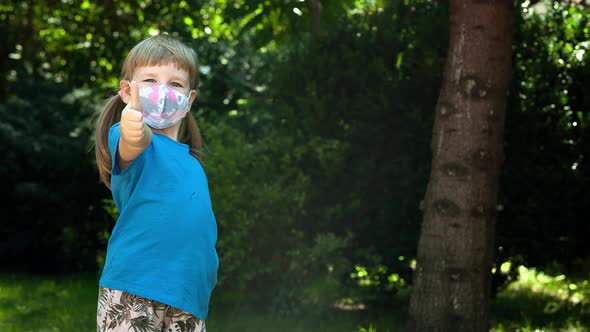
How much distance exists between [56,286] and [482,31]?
4.50 m

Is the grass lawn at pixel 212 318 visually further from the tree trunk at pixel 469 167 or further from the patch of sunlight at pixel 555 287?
the patch of sunlight at pixel 555 287

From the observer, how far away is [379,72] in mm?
5617

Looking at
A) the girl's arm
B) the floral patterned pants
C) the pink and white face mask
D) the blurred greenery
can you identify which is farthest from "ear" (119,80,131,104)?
the blurred greenery

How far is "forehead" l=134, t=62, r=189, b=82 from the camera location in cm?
282

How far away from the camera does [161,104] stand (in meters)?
2.78

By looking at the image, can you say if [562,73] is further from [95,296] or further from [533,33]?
[95,296]

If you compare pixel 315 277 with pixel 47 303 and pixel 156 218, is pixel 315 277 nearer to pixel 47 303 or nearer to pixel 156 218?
pixel 47 303

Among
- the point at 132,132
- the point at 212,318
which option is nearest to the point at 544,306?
the point at 212,318

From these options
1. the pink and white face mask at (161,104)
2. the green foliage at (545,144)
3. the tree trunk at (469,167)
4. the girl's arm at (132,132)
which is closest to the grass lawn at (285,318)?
the green foliage at (545,144)

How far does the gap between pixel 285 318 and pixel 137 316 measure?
299 centimetres

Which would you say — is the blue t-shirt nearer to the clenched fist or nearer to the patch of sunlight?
the clenched fist

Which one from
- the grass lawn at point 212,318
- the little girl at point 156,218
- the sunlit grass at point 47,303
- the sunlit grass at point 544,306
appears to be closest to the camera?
the little girl at point 156,218

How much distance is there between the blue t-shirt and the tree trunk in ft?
6.82

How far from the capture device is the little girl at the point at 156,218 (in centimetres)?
264
